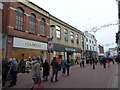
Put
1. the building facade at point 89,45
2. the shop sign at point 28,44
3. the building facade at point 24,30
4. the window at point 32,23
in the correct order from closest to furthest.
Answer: the building facade at point 24,30
the shop sign at point 28,44
the window at point 32,23
the building facade at point 89,45

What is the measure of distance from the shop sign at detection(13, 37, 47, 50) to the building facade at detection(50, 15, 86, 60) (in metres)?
2.89

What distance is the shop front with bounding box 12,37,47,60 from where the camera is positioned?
55.8 feet

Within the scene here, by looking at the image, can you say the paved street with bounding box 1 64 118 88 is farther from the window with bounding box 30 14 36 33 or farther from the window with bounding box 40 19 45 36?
the window with bounding box 40 19 45 36

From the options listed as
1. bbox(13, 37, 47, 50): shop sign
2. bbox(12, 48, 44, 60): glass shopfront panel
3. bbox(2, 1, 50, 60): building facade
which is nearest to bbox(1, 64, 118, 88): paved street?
bbox(12, 48, 44, 60): glass shopfront panel

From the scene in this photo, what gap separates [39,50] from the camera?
21.6 metres

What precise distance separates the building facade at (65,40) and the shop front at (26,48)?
288 centimetres

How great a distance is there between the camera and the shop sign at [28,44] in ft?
55.5

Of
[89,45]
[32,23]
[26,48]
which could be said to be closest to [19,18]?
[32,23]

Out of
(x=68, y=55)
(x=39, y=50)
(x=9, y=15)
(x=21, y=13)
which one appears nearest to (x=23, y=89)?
(x=9, y=15)

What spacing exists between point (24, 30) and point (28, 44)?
5.49 feet

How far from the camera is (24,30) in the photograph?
18.6 metres

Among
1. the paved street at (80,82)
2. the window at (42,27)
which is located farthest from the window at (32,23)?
the paved street at (80,82)

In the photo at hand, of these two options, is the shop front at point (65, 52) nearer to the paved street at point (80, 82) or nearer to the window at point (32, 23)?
the window at point (32, 23)

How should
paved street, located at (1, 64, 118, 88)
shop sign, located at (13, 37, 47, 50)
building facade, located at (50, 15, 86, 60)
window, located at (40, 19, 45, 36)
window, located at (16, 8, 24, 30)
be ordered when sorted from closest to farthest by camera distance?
paved street, located at (1, 64, 118, 88) → shop sign, located at (13, 37, 47, 50) → window, located at (16, 8, 24, 30) → window, located at (40, 19, 45, 36) → building facade, located at (50, 15, 86, 60)
